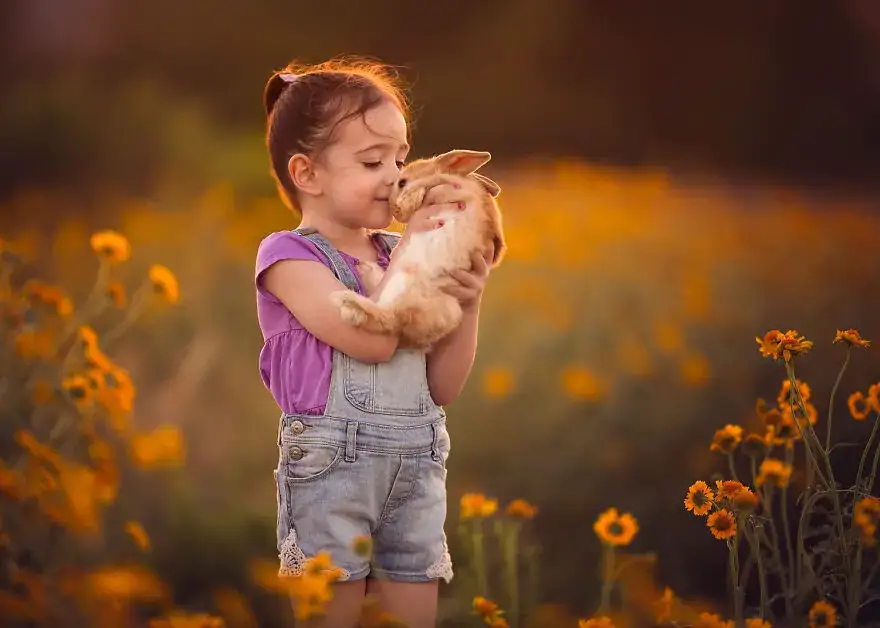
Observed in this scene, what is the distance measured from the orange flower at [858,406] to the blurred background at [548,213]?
438 millimetres

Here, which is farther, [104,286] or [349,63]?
[104,286]

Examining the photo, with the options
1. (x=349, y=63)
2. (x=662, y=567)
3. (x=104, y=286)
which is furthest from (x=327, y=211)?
(x=662, y=567)

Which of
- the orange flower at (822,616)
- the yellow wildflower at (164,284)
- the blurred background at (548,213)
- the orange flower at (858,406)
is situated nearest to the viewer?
the orange flower at (822,616)

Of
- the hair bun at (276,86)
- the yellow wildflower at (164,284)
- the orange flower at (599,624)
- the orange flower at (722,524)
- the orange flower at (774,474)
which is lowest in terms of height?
the orange flower at (599,624)

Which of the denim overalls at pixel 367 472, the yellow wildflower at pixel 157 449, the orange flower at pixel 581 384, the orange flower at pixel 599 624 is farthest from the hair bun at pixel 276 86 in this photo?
the orange flower at pixel 581 384

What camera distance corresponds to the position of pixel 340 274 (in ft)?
5.37

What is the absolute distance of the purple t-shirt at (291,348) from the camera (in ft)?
5.24

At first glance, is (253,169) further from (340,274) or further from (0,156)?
(340,274)

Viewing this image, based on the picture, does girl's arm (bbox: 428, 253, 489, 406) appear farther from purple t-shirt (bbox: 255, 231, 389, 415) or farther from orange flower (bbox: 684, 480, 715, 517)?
orange flower (bbox: 684, 480, 715, 517)

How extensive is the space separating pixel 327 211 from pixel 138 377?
1.16 metres

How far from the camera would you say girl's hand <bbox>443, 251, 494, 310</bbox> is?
1602mm

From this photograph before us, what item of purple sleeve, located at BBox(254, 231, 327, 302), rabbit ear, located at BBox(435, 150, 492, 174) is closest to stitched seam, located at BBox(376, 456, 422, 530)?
purple sleeve, located at BBox(254, 231, 327, 302)

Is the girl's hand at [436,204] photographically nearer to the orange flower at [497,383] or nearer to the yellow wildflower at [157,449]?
the yellow wildflower at [157,449]

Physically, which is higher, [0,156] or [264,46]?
[264,46]
